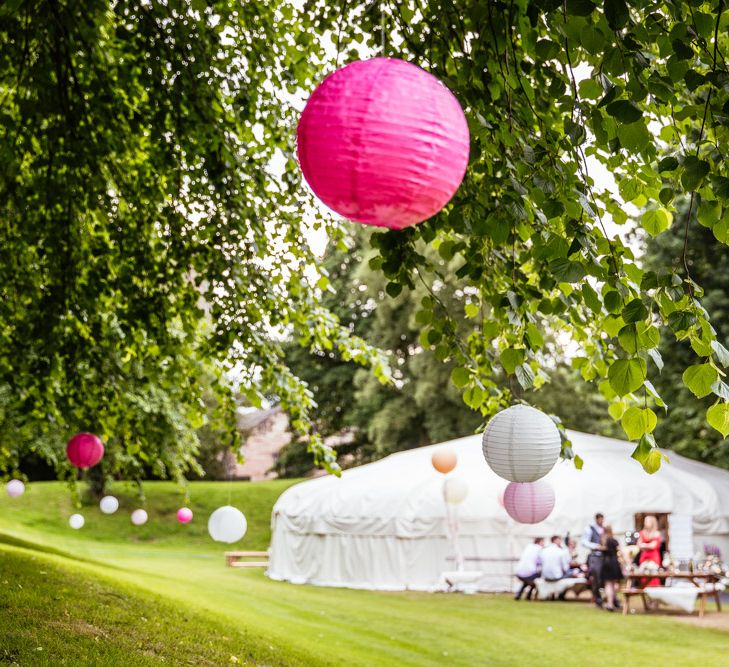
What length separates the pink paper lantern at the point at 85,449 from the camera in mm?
11719

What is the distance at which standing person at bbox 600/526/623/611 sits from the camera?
16.3 meters

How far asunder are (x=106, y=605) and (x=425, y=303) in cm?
561

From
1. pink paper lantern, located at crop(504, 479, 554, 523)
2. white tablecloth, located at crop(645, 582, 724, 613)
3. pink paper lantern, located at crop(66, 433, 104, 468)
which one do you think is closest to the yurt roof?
white tablecloth, located at crop(645, 582, 724, 613)

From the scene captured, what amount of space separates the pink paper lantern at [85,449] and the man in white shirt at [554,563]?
1010cm

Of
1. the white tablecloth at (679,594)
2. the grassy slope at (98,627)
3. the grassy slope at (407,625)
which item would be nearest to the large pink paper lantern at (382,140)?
the grassy slope at (98,627)

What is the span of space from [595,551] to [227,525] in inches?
284

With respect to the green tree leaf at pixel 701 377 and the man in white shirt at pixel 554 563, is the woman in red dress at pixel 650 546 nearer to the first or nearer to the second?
the man in white shirt at pixel 554 563

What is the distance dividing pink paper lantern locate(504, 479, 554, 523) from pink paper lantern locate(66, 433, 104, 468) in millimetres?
5644

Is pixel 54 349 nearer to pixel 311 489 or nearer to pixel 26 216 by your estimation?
pixel 26 216

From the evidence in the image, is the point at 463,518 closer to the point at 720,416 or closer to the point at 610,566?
the point at 610,566

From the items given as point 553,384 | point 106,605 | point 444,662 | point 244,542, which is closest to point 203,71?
point 106,605

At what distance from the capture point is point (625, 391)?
3514mm

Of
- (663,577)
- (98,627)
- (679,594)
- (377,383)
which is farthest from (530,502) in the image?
(377,383)

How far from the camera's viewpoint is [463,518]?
20.6 metres
